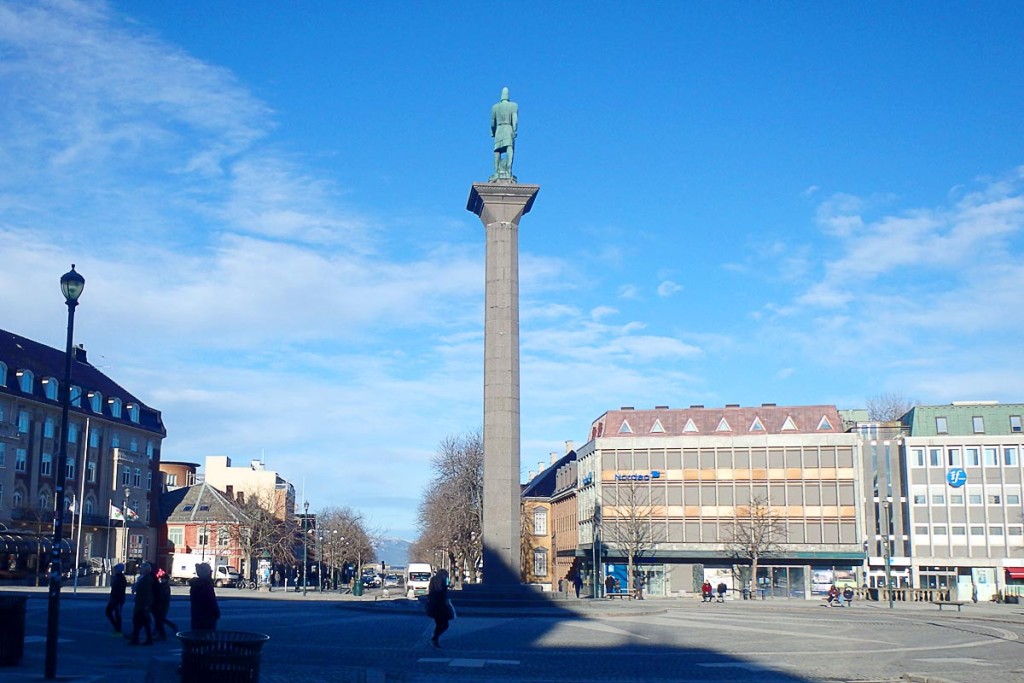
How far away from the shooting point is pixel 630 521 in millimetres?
78875

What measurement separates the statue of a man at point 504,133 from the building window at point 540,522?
231 ft

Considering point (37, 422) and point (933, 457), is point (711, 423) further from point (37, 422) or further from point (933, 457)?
point (37, 422)

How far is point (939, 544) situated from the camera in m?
80.0

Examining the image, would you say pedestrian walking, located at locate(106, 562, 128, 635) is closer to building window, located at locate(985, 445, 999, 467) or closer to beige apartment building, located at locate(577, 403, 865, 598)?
beige apartment building, located at locate(577, 403, 865, 598)

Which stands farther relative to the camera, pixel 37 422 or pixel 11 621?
pixel 37 422

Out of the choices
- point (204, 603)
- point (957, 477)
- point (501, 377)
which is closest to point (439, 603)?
point (204, 603)

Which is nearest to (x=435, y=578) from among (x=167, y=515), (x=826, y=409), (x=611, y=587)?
(x=611, y=587)

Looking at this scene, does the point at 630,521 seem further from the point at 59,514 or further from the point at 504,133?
the point at 59,514

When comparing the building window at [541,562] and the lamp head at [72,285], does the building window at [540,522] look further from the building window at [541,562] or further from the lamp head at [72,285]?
the lamp head at [72,285]

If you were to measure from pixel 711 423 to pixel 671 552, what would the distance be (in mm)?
10495

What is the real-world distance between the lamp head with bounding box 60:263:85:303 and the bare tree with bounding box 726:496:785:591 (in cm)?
6263

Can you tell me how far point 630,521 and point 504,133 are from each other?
3864 cm

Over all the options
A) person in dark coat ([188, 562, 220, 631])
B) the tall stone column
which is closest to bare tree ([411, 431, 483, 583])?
the tall stone column

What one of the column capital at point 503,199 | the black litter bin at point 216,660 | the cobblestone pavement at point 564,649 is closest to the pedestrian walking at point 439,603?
the cobblestone pavement at point 564,649
